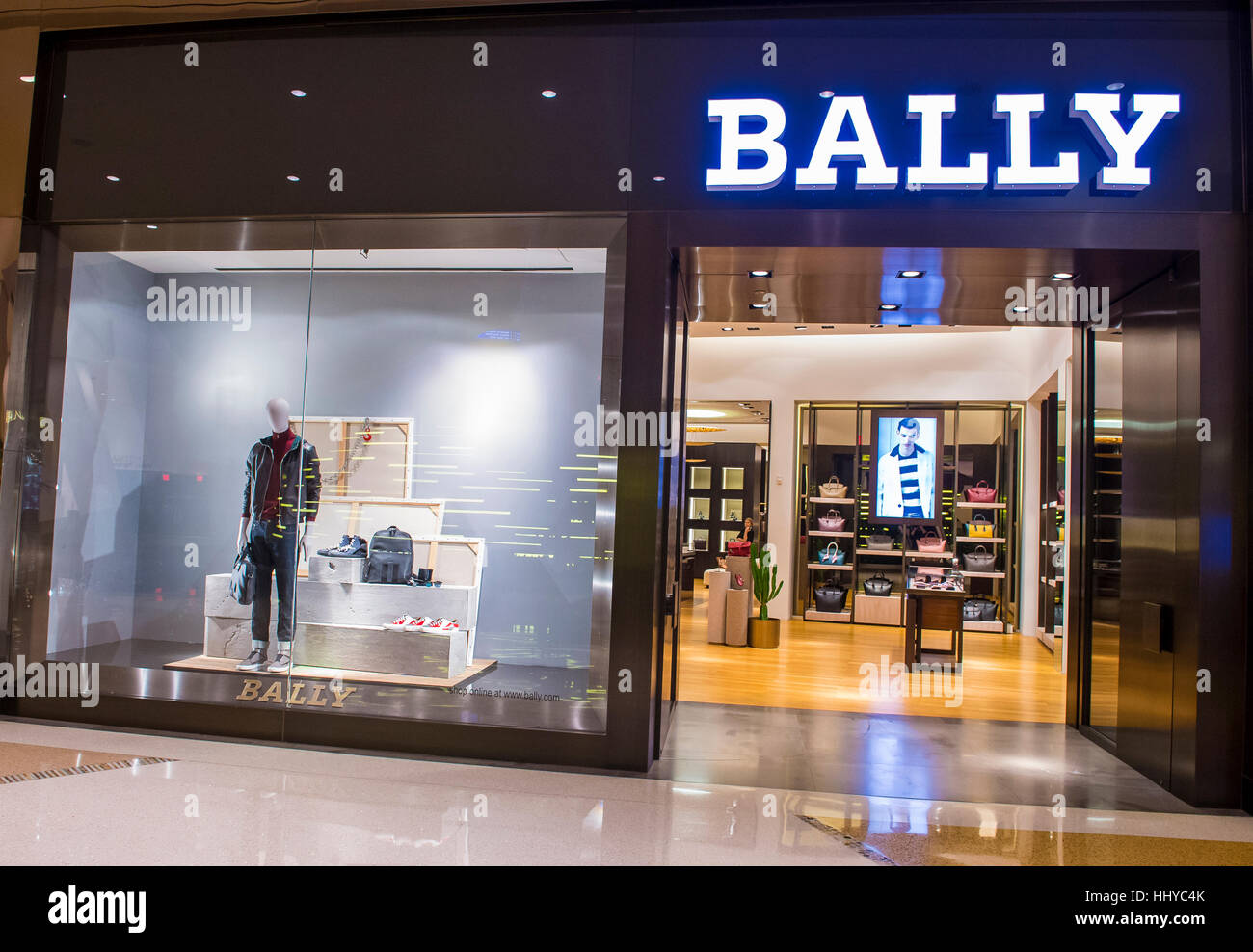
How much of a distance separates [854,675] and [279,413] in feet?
15.7

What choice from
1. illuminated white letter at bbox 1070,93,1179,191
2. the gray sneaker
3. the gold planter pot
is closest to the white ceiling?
the gray sneaker

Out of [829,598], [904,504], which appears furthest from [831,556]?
[904,504]

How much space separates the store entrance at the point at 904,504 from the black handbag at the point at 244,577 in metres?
2.40

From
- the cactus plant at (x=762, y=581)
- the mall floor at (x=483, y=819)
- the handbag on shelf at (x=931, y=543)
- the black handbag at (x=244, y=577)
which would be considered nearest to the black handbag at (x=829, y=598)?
the handbag on shelf at (x=931, y=543)

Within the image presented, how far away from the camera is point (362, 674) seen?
14.1 ft

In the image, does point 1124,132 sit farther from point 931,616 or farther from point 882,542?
point 882,542

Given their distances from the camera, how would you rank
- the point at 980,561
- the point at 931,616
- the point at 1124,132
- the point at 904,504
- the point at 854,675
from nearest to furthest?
the point at 1124,132 < the point at 854,675 < the point at 931,616 < the point at 904,504 < the point at 980,561

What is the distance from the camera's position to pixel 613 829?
3166 mm

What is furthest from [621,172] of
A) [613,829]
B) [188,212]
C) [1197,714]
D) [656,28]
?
[1197,714]

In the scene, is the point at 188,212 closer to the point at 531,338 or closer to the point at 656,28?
the point at 531,338

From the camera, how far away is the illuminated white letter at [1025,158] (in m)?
3.86

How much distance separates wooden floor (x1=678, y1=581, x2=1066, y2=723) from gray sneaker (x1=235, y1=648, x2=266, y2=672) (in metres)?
2.71

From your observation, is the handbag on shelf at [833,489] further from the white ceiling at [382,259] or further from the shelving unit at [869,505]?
the white ceiling at [382,259]
